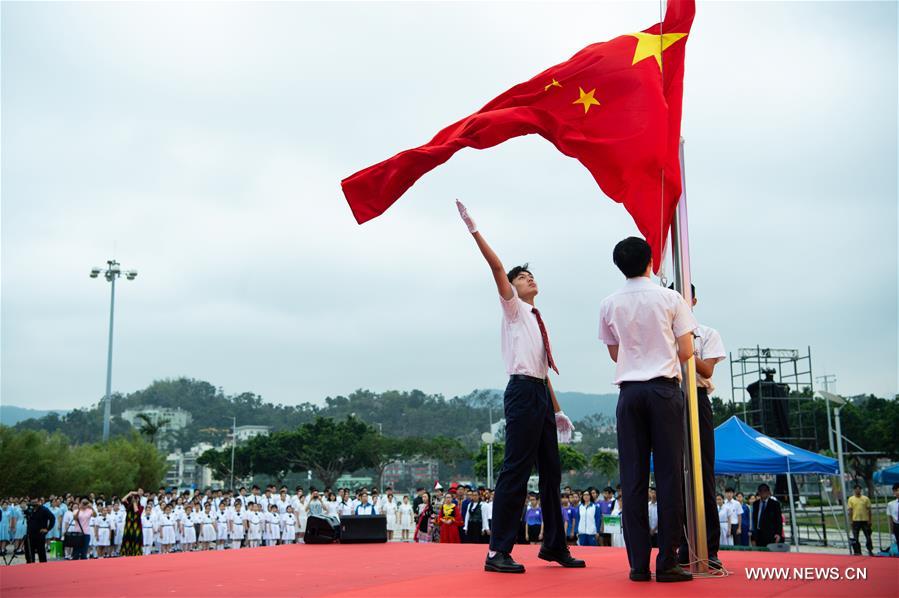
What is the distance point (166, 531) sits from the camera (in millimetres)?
21719

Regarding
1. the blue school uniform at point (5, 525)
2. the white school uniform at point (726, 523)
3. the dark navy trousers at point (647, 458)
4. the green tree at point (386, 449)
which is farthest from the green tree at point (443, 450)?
the dark navy trousers at point (647, 458)

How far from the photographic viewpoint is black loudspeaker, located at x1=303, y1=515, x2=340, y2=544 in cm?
845

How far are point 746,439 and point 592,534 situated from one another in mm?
5830

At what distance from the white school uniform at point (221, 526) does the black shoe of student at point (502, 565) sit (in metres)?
20.3

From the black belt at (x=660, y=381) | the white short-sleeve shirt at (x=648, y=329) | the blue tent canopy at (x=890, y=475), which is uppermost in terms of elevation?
the white short-sleeve shirt at (x=648, y=329)

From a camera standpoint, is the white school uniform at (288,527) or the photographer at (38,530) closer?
the photographer at (38,530)

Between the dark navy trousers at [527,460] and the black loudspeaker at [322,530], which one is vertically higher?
the dark navy trousers at [527,460]

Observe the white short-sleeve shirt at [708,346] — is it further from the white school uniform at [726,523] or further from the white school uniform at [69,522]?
the white school uniform at [69,522]

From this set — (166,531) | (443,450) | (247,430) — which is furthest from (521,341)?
(247,430)

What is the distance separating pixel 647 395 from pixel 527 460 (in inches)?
38.3

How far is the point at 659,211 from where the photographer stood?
499cm

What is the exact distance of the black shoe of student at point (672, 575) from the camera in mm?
3854

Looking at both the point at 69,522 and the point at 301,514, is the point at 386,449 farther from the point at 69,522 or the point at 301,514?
the point at 69,522

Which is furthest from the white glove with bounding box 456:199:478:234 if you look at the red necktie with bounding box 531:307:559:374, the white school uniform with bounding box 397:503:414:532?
the white school uniform with bounding box 397:503:414:532
